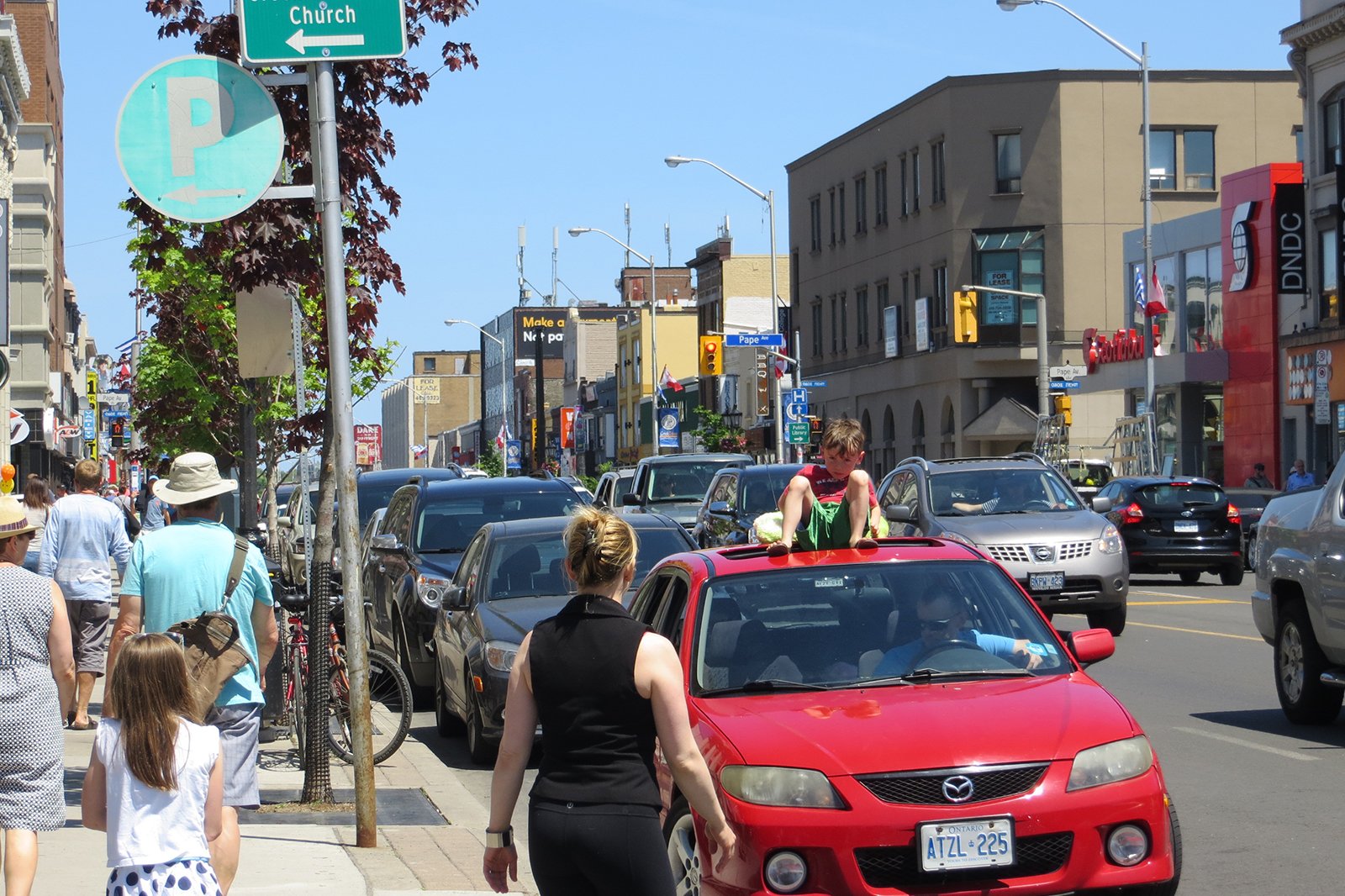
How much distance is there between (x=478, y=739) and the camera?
1241 centimetres

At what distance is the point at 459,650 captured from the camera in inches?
514

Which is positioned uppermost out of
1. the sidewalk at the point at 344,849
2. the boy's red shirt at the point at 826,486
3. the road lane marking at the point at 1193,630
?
the boy's red shirt at the point at 826,486

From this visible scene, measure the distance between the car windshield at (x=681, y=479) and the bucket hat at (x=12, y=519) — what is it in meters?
21.6

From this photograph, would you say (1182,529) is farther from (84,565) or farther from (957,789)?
(957,789)

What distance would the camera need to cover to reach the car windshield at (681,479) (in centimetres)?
2905

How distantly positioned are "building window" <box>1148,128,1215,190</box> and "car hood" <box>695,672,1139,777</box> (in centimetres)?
5828

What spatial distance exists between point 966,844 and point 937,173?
201ft

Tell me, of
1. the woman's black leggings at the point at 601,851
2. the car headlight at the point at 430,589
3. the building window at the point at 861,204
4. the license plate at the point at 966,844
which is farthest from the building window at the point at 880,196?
the woman's black leggings at the point at 601,851

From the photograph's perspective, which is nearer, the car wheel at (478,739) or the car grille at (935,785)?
the car grille at (935,785)

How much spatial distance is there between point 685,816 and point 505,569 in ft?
23.6

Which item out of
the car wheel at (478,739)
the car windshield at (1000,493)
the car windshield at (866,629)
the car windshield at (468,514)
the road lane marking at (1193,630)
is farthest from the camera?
the car windshield at (1000,493)

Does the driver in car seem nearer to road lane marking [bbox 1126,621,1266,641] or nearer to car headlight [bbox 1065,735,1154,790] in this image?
car headlight [bbox 1065,735,1154,790]

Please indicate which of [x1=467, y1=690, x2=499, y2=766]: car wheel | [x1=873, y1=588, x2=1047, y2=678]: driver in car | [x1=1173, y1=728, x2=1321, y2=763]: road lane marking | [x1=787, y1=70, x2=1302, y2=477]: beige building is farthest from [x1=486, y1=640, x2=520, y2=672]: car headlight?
[x1=787, y1=70, x2=1302, y2=477]: beige building

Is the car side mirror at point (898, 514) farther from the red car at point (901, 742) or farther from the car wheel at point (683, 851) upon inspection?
the car wheel at point (683, 851)
